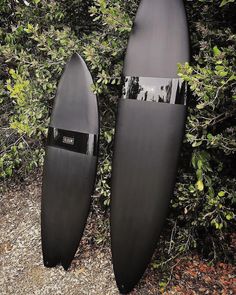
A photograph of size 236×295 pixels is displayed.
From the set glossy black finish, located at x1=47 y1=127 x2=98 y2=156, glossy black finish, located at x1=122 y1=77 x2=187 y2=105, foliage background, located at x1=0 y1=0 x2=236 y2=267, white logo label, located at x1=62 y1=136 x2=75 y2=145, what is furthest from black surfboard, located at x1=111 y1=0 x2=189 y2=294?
white logo label, located at x1=62 y1=136 x2=75 y2=145

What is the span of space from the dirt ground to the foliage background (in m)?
0.15

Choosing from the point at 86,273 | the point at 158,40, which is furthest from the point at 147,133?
the point at 86,273

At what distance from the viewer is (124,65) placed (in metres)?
2.28

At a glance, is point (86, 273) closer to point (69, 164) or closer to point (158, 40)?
point (69, 164)

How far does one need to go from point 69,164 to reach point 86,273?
3.11 feet

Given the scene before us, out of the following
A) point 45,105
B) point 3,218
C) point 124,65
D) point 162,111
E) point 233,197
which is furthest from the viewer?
point 3,218

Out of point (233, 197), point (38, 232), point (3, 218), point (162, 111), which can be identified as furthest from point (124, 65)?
point (3, 218)

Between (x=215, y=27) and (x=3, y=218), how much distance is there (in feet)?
9.10

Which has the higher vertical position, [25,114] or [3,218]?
[25,114]

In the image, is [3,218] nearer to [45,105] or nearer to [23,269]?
[23,269]

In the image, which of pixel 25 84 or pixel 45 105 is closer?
pixel 25 84

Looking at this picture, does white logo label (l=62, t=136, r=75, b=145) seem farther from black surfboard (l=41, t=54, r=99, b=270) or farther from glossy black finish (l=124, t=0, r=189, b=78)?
glossy black finish (l=124, t=0, r=189, b=78)

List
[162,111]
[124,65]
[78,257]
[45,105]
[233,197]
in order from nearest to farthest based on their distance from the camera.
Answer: [233,197]
[162,111]
[124,65]
[78,257]
[45,105]

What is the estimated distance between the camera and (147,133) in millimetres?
2189
